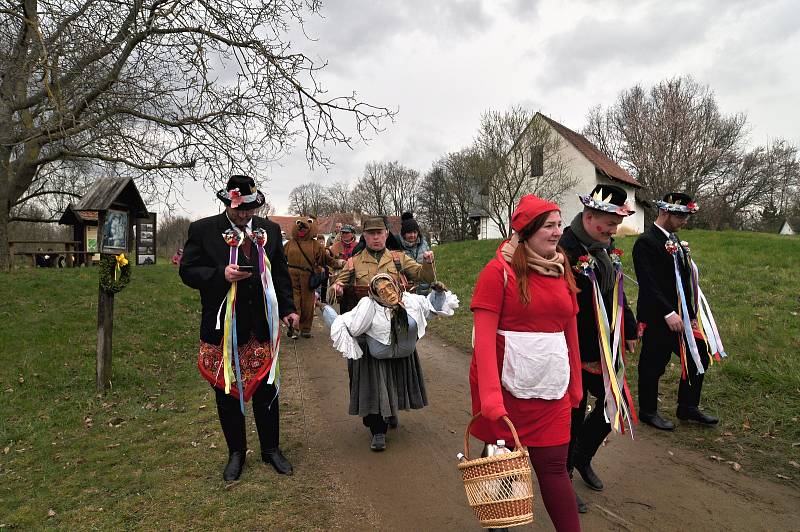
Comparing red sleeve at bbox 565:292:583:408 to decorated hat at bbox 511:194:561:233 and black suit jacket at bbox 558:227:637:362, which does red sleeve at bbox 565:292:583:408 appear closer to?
decorated hat at bbox 511:194:561:233

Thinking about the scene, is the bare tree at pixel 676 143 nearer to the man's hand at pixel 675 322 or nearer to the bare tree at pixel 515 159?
the bare tree at pixel 515 159

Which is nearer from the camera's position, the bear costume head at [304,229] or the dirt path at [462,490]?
the dirt path at [462,490]

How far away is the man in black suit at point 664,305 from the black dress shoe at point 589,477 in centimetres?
156

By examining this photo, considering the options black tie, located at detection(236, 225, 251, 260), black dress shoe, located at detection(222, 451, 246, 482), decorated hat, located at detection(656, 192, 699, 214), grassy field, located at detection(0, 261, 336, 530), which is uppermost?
decorated hat, located at detection(656, 192, 699, 214)

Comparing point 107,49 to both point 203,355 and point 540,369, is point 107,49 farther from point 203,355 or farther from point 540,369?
point 540,369

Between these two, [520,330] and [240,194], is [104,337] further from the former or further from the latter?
[520,330]

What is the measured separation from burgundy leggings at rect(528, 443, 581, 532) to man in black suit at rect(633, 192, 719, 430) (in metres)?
2.52

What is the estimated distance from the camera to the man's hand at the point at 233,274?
3.50m

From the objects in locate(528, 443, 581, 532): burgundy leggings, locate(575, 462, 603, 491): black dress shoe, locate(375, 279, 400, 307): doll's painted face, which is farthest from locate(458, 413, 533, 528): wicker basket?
locate(375, 279, 400, 307): doll's painted face

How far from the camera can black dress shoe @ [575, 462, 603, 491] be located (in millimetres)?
3611

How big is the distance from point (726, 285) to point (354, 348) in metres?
8.45

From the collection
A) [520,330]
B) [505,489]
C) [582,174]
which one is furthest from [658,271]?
[582,174]

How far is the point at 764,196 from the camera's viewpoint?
132 feet

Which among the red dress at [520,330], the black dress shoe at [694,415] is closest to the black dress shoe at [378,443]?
the red dress at [520,330]
